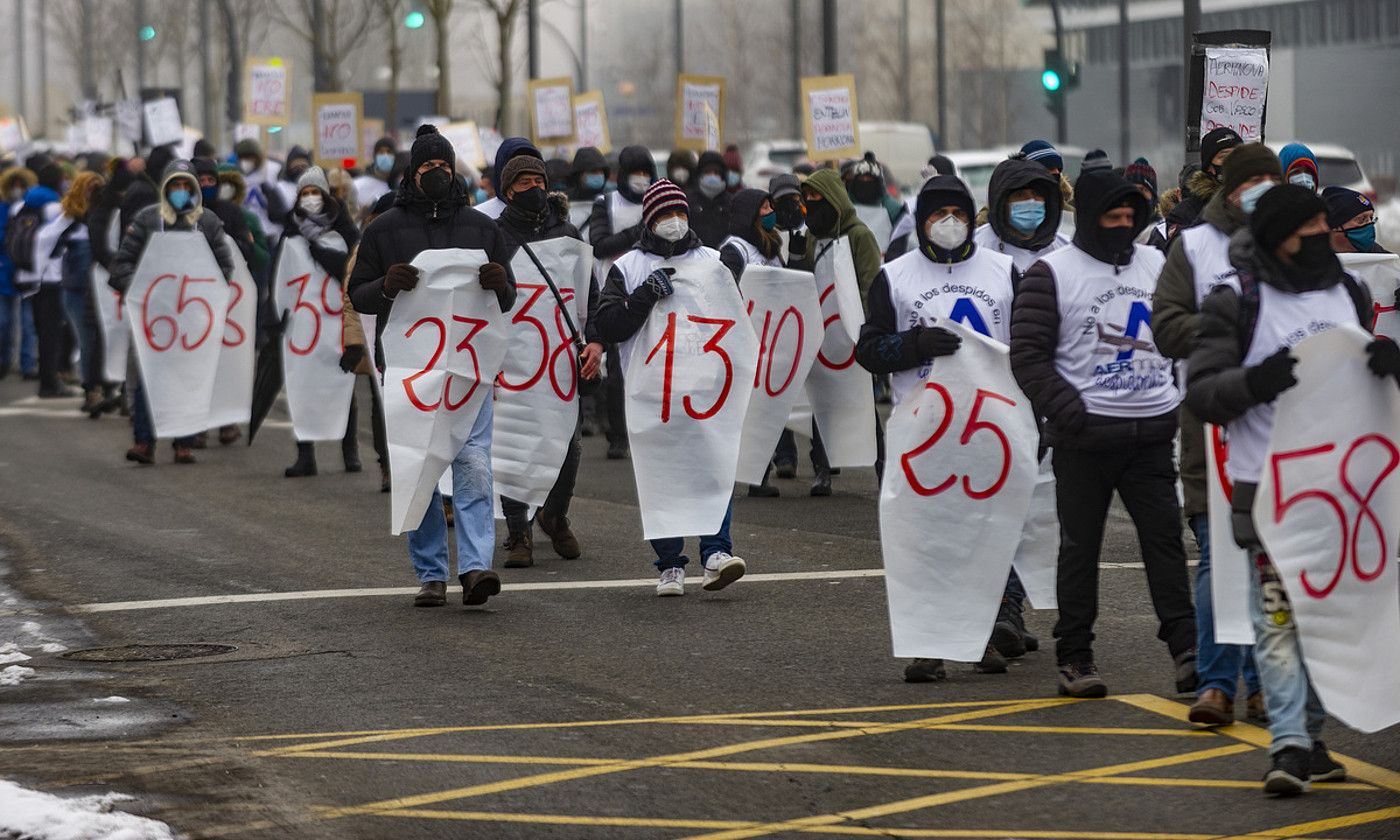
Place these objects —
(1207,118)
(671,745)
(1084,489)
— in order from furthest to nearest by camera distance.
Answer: (1207,118)
(1084,489)
(671,745)

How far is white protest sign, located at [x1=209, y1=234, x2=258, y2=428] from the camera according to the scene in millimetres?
16578

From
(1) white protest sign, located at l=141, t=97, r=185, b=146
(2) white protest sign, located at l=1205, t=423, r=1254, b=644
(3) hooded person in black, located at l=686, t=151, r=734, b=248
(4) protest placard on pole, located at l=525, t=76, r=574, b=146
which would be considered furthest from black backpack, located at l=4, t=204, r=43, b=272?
(2) white protest sign, located at l=1205, t=423, r=1254, b=644

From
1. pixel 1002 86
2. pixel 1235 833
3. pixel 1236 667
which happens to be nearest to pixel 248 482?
pixel 1236 667

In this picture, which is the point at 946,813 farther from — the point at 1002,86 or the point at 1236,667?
the point at 1002,86

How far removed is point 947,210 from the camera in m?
8.63

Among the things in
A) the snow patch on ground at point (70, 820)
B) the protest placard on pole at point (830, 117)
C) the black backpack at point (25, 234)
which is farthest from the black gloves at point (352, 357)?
the protest placard on pole at point (830, 117)

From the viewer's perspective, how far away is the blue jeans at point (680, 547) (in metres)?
10.7

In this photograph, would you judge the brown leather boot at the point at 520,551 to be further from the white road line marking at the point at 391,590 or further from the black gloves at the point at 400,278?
the black gloves at the point at 400,278

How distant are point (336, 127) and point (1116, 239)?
19227mm

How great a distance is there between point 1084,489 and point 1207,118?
418 cm

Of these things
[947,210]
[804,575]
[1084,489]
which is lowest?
[804,575]

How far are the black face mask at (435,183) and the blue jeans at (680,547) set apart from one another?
178 cm

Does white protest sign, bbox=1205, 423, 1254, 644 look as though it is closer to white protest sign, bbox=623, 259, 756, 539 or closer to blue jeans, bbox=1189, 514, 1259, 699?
blue jeans, bbox=1189, 514, 1259, 699

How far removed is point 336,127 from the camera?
26.4 metres
